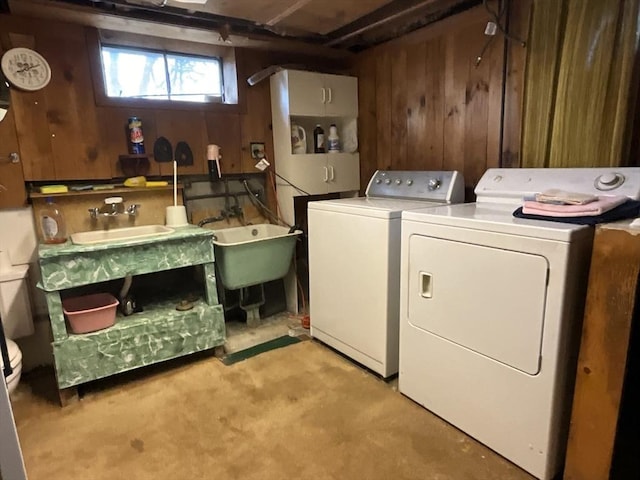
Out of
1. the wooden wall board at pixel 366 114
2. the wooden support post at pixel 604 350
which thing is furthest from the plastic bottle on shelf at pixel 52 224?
the wooden support post at pixel 604 350

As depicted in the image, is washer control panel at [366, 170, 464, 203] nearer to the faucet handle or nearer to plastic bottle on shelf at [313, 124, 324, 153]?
plastic bottle on shelf at [313, 124, 324, 153]

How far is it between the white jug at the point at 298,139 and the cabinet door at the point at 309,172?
0.28ft

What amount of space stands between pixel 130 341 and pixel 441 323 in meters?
1.54

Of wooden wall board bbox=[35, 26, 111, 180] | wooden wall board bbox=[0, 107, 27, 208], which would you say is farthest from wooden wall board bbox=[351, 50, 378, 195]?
wooden wall board bbox=[0, 107, 27, 208]

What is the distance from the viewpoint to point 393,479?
1.46 metres

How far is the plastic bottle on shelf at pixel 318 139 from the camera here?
117 inches

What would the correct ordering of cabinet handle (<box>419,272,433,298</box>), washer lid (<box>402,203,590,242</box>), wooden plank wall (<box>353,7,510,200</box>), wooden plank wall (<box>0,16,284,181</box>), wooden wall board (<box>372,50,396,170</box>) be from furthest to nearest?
wooden wall board (<box>372,50,396,170</box>) → wooden plank wall (<box>353,7,510,200</box>) → wooden plank wall (<box>0,16,284,181</box>) → cabinet handle (<box>419,272,433,298</box>) → washer lid (<box>402,203,590,242</box>)

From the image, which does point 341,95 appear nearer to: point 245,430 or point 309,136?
point 309,136

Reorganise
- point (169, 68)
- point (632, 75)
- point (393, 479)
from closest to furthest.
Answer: point (393, 479), point (632, 75), point (169, 68)

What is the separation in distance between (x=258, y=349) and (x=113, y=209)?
3.96 ft

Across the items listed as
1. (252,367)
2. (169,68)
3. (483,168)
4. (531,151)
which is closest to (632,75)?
(531,151)

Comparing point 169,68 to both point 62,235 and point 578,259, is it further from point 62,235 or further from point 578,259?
point 578,259

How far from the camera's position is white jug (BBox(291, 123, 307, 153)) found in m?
2.84

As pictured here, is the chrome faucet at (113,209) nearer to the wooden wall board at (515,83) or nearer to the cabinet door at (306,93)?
the cabinet door at (306,93)
